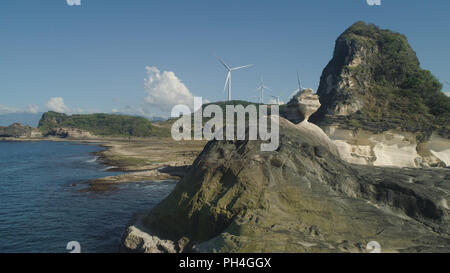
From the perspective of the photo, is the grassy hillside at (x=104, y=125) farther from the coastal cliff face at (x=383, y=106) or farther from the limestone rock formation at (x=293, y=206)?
the limestone rock formation at (x=293, y=206)

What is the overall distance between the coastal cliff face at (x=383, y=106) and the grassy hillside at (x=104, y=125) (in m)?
122

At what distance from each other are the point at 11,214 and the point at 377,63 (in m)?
38.7

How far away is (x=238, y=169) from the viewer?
34.9ft

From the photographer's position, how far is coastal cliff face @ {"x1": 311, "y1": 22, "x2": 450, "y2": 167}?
1102 inches

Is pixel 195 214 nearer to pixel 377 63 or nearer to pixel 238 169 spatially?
pixel 238 169

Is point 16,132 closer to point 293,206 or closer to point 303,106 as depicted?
point 303,106

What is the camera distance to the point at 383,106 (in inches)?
1236

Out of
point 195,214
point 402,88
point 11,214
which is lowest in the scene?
point 11,214

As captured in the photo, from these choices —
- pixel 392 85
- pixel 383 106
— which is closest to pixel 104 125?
pixel 392 85

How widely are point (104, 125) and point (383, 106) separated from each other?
537 ft

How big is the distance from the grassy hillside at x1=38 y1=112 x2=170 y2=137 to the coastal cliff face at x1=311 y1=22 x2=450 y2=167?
400ft
